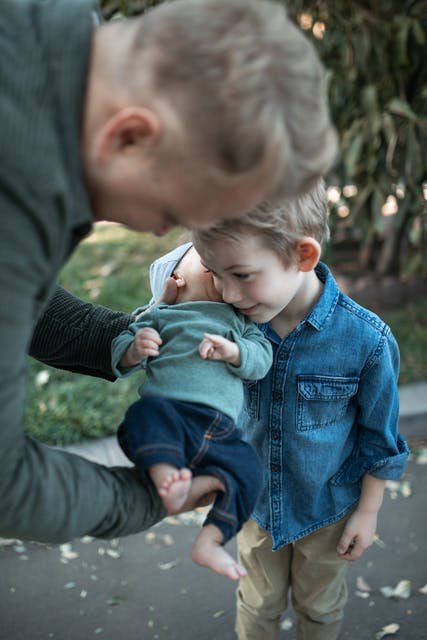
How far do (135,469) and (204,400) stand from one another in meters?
0.21

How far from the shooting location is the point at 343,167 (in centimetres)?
503

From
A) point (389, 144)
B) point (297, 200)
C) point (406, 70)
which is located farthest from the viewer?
point (406, 70)

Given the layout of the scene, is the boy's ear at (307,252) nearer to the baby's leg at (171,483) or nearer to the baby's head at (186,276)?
the baby's head at (186,276)

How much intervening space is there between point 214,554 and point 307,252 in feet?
2.41

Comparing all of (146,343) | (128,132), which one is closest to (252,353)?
(146,343)

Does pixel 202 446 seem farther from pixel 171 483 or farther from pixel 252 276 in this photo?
pixel 252 276

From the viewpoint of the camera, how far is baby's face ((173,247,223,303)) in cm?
184

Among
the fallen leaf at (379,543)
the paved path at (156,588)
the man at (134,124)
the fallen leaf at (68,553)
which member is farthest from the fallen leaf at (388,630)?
the man at (134,124)

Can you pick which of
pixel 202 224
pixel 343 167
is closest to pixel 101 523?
pixel 202 224

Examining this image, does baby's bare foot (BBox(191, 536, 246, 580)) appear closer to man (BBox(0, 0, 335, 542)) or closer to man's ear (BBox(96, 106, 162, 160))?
man (BBox(0, 0, 335, 542))

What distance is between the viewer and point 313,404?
205cm

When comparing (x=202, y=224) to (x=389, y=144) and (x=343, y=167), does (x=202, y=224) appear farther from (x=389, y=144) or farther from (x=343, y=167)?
(x=343, y=167)

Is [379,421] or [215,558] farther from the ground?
[215,558]

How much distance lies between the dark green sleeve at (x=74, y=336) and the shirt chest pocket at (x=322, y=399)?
1.74 feet
